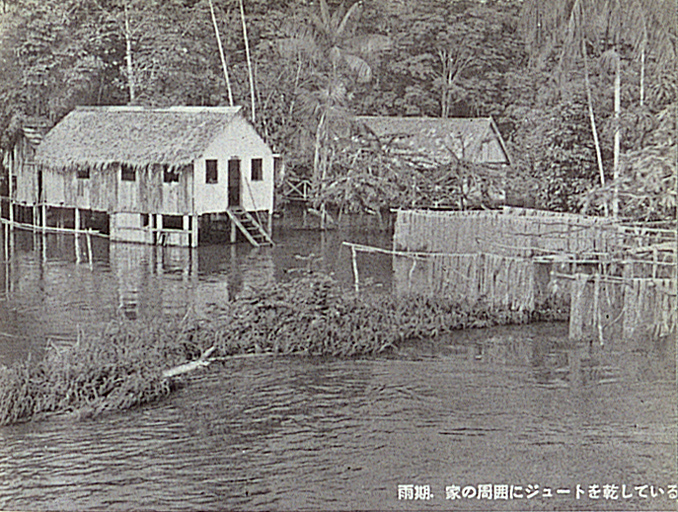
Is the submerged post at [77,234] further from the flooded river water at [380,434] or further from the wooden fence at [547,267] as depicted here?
the wooden fence at [547,267]

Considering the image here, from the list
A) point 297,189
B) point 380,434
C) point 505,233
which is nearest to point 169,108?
point 297,189

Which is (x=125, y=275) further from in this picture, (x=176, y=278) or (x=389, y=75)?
(x=389, y=75)

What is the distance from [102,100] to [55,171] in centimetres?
156

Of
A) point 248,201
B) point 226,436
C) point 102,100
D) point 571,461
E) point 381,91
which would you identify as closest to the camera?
point 571,461

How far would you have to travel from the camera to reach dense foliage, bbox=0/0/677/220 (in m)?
6.52

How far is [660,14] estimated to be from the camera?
19.8ft

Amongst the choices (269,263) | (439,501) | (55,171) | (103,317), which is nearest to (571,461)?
(439,501)

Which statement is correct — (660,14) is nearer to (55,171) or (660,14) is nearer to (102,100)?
(102,100)

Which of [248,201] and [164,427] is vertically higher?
[248,201]

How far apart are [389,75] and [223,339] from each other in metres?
3.59

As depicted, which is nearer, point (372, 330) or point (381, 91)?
point (372, 330)

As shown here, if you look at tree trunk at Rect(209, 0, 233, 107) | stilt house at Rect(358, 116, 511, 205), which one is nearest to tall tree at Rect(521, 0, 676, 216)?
tree trunk at Rect(209, 0, 233, 107)

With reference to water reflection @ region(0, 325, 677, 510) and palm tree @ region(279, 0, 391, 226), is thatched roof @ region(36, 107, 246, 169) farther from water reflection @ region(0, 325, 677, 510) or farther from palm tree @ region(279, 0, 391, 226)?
water reflection @ region(0, 325, 677, 510)

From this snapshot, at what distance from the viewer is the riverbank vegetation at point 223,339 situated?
250 inches
